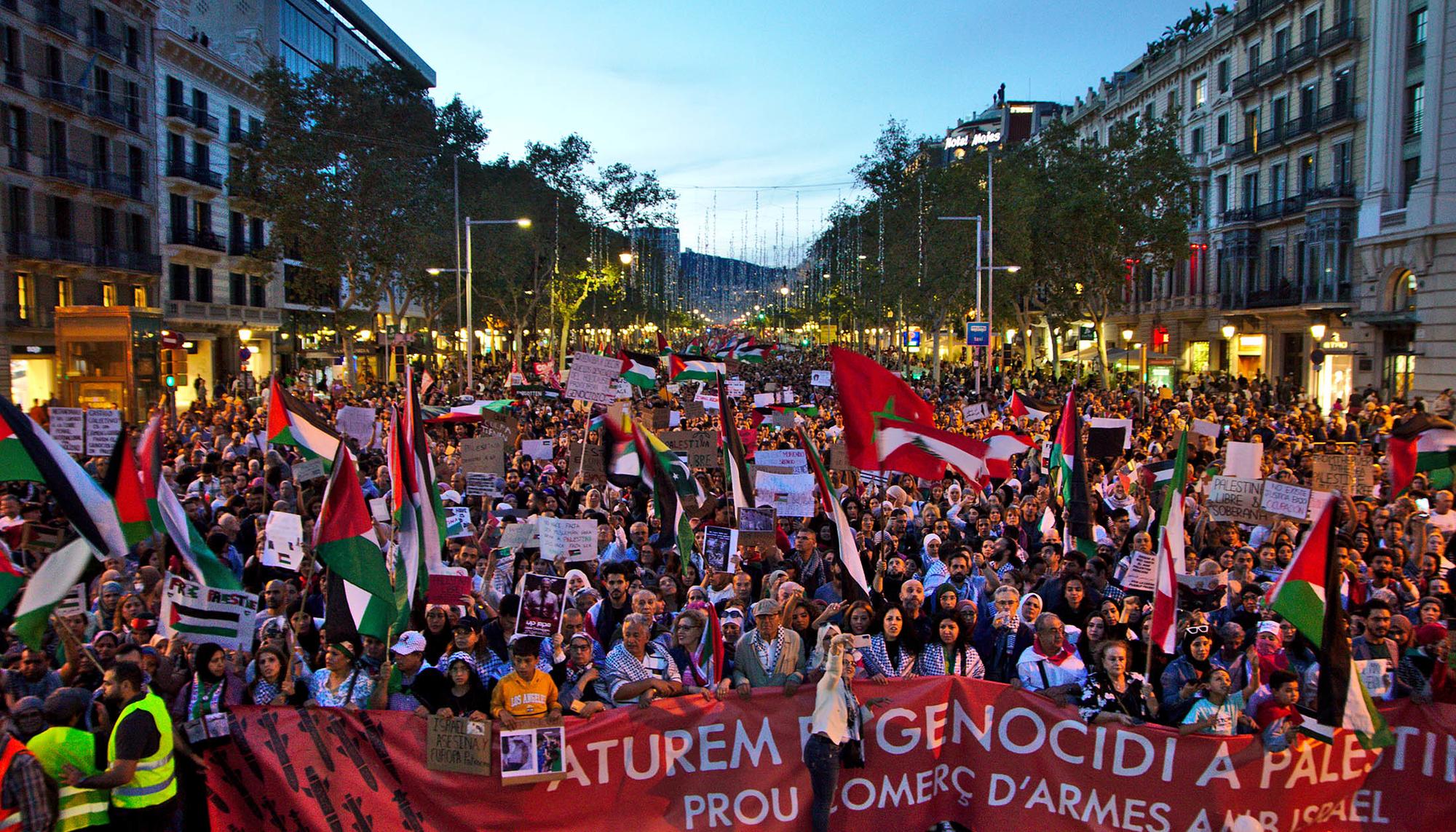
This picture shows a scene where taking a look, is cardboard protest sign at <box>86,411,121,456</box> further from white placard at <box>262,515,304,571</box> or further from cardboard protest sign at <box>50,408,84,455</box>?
white placard at <box>262,515,304,571</box>

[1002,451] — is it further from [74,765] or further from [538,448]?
[74,765]

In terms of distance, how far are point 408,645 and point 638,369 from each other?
41.3 ft

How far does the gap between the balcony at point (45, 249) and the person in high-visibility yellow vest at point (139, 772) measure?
3428 centimetres

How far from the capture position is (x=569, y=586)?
8.45 metres

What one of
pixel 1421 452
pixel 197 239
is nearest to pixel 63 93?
pixel 197 239

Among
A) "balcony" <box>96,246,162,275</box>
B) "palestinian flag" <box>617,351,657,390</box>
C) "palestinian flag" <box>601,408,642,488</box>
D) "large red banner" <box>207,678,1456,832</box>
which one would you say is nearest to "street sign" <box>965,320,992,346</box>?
"palestinian flag" <box>617,351,657,390</box>

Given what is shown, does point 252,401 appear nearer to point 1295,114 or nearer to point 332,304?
point 332,304

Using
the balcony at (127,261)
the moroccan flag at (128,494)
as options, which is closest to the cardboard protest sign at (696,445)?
the moroccan flag at (128,494)

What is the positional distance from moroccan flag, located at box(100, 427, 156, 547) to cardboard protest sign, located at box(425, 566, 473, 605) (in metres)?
2.29

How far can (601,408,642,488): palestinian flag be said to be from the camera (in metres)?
13.3

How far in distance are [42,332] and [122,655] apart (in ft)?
112

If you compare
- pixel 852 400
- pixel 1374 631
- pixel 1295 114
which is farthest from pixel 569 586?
pixel 1295 114

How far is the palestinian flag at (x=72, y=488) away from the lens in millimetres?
7441

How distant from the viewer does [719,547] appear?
996cm
